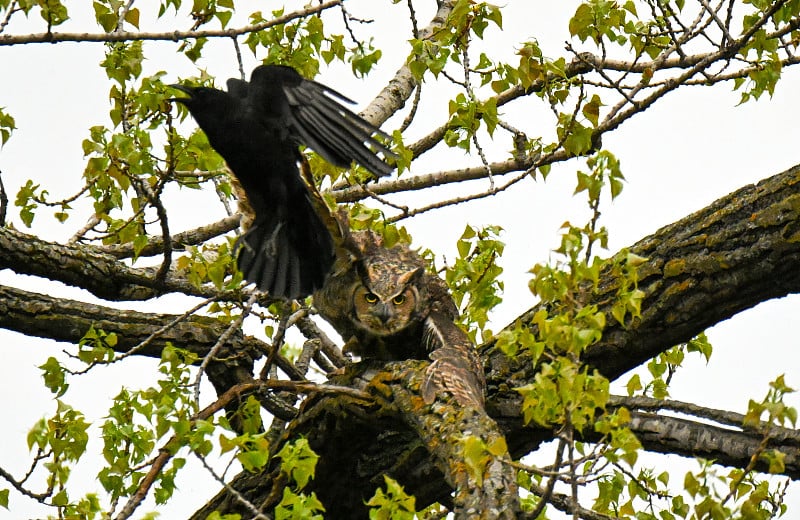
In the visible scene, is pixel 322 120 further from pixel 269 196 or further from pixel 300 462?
pixel 300 462

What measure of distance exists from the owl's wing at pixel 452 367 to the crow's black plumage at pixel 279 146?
0.60m

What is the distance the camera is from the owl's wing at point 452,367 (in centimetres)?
397

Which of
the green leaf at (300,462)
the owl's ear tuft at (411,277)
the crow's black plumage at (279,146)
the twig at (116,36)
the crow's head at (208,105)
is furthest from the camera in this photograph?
the owl's ear tuft at (411,277)

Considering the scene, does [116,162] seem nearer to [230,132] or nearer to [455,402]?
[230,132]

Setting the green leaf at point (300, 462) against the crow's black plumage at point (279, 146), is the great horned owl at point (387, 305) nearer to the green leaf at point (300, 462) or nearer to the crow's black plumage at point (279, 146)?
the crow's black plumage at point (279, 146)

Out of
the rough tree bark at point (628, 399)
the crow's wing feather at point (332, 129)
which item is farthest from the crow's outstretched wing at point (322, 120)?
the rough tree bark at point (628, 399)

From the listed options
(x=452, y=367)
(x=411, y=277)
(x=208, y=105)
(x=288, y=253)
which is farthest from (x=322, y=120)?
(x=452, y=367)

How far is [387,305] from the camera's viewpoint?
189 inches

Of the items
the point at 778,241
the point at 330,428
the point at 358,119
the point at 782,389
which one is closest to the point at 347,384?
the point at 330,428

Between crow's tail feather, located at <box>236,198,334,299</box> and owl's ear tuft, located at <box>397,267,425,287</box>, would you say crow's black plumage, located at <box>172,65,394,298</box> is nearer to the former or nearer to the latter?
crow's tail feather, located at <box>236,198,334,299</box>

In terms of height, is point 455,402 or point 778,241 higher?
point 778,241

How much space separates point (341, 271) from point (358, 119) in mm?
811

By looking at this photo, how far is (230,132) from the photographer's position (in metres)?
4.77

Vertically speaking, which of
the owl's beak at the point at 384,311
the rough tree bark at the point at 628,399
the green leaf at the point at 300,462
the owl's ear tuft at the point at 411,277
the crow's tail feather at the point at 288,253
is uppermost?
the crow's tail feather at the point at 288,253
